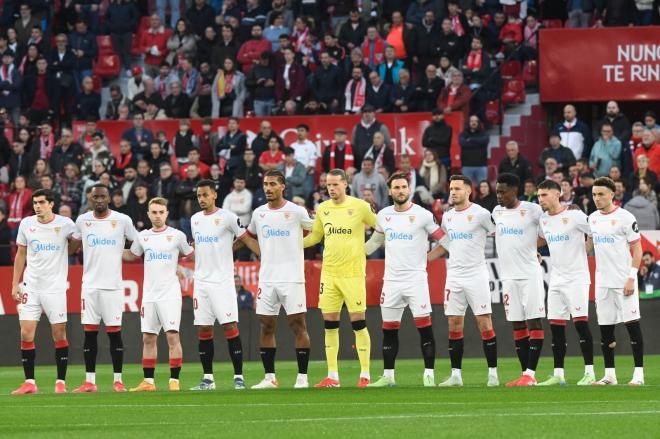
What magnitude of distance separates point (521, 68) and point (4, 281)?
12.4 m

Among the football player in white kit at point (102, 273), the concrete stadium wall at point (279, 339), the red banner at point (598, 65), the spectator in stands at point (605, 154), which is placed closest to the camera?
the football player in white kit at point (102, 273)

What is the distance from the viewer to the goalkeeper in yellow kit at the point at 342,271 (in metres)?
18.3

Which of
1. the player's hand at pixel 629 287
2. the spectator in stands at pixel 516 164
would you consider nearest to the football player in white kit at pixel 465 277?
the player's hand at pixel 629 287

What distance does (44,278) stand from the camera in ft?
64.1

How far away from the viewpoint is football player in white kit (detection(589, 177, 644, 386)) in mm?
18031

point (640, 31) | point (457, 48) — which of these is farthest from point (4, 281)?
point (640, 31)

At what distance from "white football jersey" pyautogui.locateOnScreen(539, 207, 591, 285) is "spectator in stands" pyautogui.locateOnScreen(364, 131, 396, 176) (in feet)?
36.5

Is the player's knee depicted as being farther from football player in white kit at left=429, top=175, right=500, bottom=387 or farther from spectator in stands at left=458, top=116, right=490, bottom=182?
spectator in stands at left=458, top=116, right=490, bottom=182

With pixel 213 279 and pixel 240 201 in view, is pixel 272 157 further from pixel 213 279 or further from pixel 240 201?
pixel 213 279

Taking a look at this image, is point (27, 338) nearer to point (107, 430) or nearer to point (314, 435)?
point (107, 430)

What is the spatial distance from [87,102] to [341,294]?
16.8m

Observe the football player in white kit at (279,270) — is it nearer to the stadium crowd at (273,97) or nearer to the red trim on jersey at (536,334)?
the red trim on jersey at (536,334)

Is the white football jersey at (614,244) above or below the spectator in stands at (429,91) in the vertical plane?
below

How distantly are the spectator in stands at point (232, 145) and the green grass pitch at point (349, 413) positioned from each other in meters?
11.3
